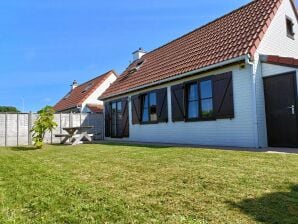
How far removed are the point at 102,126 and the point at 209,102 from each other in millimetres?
10785

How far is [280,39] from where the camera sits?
427 inches

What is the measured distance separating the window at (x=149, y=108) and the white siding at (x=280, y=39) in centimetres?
553

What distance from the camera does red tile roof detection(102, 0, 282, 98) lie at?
9972mm

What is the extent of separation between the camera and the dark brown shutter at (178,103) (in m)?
11.7

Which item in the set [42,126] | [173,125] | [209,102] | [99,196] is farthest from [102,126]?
[99,196]

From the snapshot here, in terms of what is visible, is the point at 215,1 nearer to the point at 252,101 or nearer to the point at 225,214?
the point at 252,101

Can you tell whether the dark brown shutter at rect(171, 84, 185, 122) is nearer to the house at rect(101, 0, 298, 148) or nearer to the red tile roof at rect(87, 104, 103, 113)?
the house at rect(101, 0, 298, 148)

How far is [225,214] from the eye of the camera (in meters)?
3.05

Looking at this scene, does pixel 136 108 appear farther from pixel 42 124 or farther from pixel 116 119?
pixel 42 124

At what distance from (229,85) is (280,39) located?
10.2ft

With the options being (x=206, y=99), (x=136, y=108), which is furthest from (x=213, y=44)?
(x=136, y=108)

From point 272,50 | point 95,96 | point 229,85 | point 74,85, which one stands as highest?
point 74,85

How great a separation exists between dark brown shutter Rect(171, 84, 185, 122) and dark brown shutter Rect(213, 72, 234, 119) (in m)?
1.82

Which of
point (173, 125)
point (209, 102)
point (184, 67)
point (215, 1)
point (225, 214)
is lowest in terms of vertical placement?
point (225, 214)
